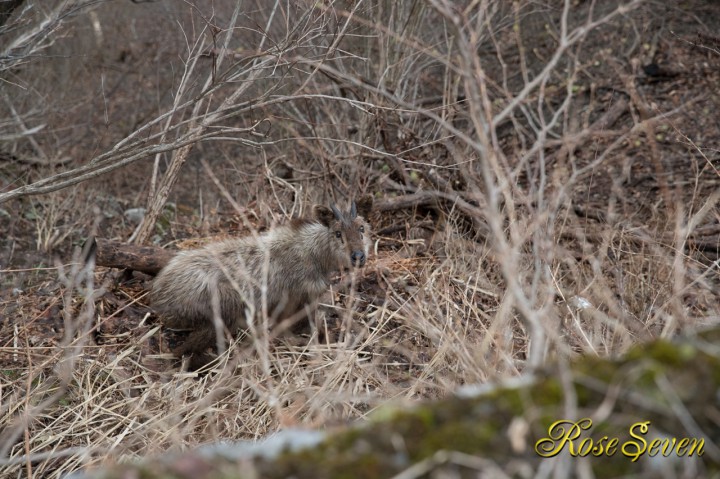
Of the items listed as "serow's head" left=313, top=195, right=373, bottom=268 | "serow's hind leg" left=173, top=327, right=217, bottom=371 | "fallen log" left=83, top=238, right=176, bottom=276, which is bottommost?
"serow's hind leg" left=173, top=327, right=217, bottom=371

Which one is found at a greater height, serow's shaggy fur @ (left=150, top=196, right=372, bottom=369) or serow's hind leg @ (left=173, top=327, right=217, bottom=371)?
serow's shaggy fur @ (left=150, top=196, right=372, bottom=369)

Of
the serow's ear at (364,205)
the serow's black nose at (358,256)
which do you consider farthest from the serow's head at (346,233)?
the serow's ear at (364,205)

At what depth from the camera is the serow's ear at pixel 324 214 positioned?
6.86 m

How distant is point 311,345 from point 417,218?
8.93ft

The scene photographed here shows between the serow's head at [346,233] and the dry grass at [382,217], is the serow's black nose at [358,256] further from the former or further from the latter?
the dry grass at [382,217]

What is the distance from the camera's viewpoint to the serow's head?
22.2 feet

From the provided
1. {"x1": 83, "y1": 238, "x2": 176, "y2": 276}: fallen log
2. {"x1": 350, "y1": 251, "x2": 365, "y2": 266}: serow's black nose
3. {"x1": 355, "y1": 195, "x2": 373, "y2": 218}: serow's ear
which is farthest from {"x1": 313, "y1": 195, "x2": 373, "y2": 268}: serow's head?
{"x1": 83, "y1": 238, "x2": 176, "y2": 276}: fallen log

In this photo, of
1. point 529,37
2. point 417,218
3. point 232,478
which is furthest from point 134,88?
point 232,478

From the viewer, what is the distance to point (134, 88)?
14852mm

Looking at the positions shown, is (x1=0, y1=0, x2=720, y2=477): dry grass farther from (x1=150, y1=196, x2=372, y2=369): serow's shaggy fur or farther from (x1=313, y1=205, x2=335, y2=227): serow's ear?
(x1=313, y1=205, x2=335, y2=227): serow's ear

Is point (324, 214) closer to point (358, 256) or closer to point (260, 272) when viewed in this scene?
point (358, 256)

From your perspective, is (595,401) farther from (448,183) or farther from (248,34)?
(248,34)

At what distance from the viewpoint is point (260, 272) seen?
670 cm

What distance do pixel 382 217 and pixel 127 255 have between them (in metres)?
2.79
